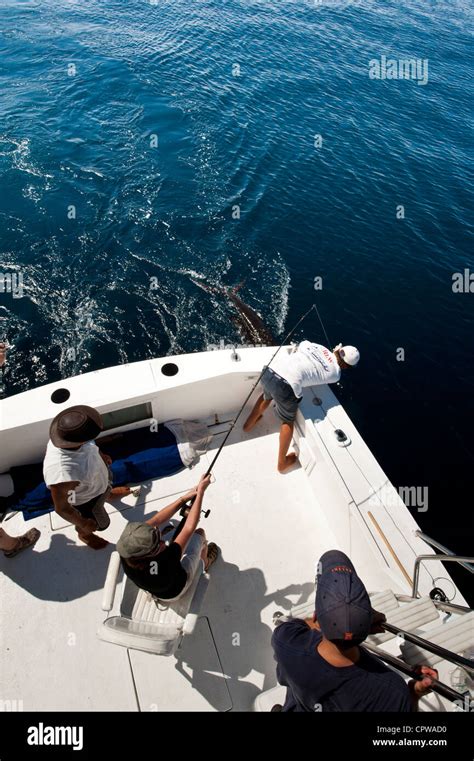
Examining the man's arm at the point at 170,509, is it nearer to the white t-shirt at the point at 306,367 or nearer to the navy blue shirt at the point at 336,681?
the navy blue shirt at the point at 336,681

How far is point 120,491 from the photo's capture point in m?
4.81

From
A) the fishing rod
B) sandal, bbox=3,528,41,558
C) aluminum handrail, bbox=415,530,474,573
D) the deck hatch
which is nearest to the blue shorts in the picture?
the deck hatch

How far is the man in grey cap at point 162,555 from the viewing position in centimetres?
284

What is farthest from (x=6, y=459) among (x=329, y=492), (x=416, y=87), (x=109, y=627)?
(x=416, y=87)

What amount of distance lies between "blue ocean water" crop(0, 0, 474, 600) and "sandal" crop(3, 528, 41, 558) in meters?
4.33

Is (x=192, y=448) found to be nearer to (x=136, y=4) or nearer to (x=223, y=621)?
(x=223, y=621)

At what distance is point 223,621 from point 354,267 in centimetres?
998

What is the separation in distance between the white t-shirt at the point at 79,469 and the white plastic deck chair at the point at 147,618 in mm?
716

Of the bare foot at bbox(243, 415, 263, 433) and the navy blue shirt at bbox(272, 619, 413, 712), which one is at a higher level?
the navy blue shirt at bbox(272, 619, 413, 712)

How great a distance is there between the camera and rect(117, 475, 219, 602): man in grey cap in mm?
2844

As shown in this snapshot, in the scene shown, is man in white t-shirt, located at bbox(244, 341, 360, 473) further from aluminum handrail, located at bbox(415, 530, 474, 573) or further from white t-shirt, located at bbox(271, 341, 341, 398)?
aluminum handrail, located at bbox(415, 530, 474, 573)
